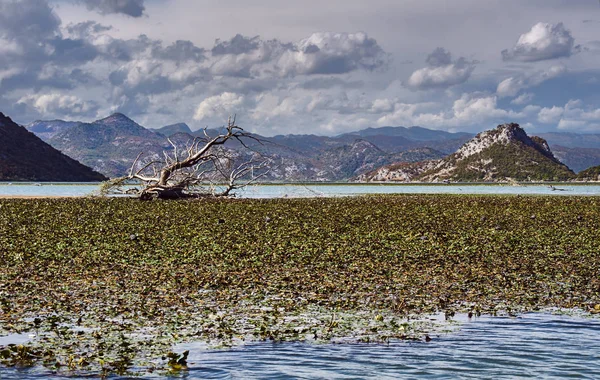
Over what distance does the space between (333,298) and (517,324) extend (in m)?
4.62

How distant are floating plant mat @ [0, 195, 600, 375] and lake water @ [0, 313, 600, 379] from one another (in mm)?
562

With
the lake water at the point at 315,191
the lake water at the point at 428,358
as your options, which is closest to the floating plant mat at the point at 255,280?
the lake water at the point at 428,358

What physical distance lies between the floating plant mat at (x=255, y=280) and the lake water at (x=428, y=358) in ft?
1.85

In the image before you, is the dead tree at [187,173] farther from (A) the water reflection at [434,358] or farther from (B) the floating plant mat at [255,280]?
(A) the water reflection at [434,358]

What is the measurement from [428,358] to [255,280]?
840 centimetres

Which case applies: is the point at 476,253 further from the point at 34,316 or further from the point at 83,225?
the point at 83,225

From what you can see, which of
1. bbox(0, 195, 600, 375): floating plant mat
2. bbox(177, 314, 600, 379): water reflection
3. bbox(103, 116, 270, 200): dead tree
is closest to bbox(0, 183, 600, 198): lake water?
bbox(103, 116, 270, 200): dead tree

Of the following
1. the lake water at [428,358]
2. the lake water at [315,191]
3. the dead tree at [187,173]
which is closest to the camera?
the lake water at [428,358]

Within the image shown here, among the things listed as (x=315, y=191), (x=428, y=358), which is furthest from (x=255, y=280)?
(x=315, y=191)

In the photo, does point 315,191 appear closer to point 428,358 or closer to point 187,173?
point 187,173

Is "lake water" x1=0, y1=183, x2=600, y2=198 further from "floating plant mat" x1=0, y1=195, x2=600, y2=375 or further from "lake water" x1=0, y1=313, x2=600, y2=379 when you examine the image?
"lake water" x1=0, y1=313, x2=600, y2=379

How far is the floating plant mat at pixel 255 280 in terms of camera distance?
47.2 feet

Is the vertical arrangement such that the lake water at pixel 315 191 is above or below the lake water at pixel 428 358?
above

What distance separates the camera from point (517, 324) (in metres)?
15.8
